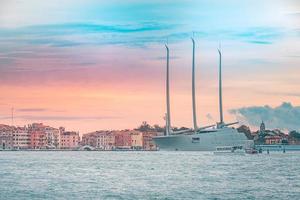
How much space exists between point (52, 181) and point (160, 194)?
10.1m

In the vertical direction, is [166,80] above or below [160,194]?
above

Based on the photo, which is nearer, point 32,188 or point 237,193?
point 237,193

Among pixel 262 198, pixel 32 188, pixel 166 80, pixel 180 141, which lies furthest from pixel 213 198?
pixel 180 141

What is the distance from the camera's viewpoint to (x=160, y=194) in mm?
35062

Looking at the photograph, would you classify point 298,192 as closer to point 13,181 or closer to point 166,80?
point 13,181

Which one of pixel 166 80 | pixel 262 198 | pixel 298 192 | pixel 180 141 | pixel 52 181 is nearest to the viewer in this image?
pixel 262 198

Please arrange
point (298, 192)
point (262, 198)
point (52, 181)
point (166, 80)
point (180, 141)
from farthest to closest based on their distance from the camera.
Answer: point (180, 141), point (166, 80), point (52, 181), point (298, 192), point (262, 198)

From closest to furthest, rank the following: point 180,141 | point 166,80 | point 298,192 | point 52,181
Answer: point 298,192 < point 52,181 < point 166,80 < point 180,141

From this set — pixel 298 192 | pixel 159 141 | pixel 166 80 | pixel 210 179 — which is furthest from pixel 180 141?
pixel 298 192

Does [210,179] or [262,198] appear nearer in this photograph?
[262,198]

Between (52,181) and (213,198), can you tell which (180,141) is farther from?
(213,198)

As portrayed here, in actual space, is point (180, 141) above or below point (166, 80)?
below

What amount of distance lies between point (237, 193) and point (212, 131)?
99.2 meters

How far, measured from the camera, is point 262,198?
33625mm
